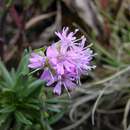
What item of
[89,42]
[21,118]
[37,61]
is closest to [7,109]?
[21,118]

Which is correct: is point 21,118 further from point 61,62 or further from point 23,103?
point 61,62

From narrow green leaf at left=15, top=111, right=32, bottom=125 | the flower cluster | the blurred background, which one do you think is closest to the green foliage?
narrow green leaf at left=15, top=111, right=32, bottom=125

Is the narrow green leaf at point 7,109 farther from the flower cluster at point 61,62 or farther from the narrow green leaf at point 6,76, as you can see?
the flower cluster at point 61,62

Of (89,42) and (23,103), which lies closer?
(23,103)

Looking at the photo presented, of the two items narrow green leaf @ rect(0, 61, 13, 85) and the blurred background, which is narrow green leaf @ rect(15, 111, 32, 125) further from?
the blurred background

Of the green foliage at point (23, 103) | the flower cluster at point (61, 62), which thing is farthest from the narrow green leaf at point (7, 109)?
the flower cluster at point (61, 62)

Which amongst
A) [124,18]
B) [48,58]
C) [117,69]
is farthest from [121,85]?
[48,58]
